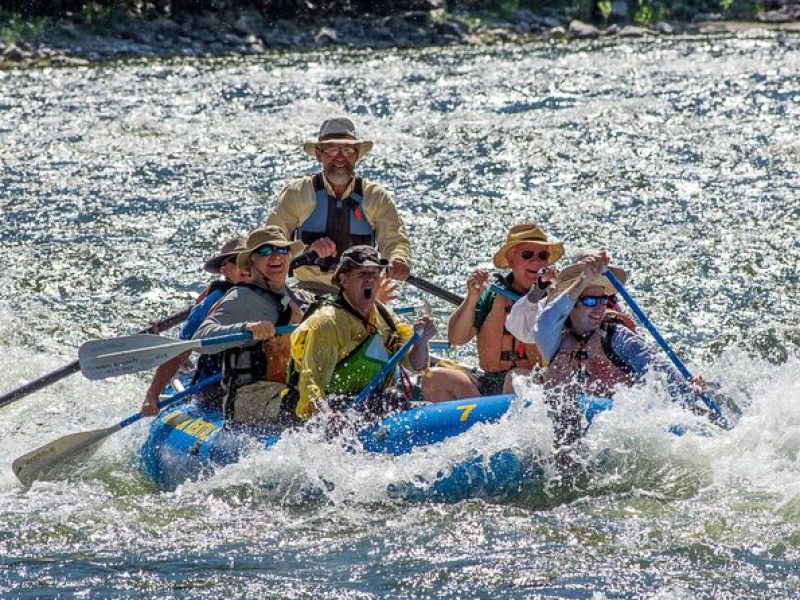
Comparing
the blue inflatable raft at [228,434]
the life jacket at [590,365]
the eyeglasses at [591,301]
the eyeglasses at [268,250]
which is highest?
the eyeglasses at [268,250]

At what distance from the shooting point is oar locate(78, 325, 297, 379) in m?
8.14

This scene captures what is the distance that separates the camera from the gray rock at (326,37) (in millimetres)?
32125

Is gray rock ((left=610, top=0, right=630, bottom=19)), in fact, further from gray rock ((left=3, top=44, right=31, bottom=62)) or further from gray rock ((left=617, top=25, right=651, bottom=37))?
gray rock ((left=3, top=44, right=31, bottom=62))

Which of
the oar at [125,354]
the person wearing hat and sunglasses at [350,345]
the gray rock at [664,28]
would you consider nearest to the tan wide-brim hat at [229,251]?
the oar at [125,354]

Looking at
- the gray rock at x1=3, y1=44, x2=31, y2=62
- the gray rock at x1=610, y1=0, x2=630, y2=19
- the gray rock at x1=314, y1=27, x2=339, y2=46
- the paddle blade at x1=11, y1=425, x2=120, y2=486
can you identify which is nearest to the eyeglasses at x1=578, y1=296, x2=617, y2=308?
the paddle blade at x1=11, y1=425, x2=120, y2=486

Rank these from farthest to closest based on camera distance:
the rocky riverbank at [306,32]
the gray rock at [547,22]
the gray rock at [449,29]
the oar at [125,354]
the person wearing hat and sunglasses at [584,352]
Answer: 1. the gray rock at [547,22]
2. the gray rock at [449,29]
3. the rocky riverbank at [306,32]
4. the oar at [125,354]
5. the person wearing hat and sunglasses at [584,352]

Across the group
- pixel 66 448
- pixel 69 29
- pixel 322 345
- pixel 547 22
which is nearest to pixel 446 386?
pixel 322 345

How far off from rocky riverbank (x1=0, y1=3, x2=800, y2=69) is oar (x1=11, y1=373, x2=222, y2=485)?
20729 mm

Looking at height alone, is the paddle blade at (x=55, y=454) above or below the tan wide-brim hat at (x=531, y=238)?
below

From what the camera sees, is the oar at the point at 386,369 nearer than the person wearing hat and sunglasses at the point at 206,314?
Yes

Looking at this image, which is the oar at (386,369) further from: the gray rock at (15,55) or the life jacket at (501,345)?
the gray rock at (15,55)

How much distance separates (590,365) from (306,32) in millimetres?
26934

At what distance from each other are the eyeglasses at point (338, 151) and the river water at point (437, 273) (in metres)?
2.17

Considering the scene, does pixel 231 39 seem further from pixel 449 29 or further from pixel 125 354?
pixel 125 354
